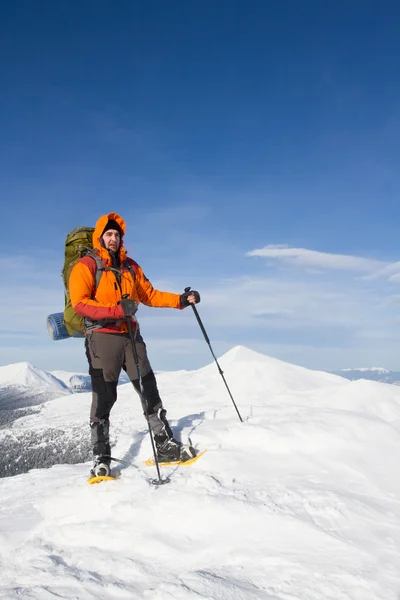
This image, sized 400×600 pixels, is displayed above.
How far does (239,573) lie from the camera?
3490 mm

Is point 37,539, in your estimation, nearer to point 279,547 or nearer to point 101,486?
point 101,486

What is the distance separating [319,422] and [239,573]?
150 inches

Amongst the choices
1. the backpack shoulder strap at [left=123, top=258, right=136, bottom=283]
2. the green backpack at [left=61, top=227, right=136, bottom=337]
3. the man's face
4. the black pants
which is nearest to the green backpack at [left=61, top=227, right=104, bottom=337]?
the green backpack at [left=61, top=227, right=136, bottom=337]

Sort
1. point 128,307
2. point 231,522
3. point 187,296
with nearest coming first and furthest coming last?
point 231,522 < point 128,307 < point 187,296

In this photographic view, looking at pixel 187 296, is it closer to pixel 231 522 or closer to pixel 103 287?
A: pixel 103 287

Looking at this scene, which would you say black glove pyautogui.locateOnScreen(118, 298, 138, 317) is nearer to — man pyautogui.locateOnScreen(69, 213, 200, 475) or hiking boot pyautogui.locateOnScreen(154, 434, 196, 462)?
man pyautogui.locateOnScreen(69, 213, 200, 475)

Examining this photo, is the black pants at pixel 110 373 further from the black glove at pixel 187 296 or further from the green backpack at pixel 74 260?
the black glove at pixel 187 296

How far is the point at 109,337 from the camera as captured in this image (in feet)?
21.2

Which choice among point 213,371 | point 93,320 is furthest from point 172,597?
point 213,371

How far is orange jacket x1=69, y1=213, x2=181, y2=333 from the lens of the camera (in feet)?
20.1

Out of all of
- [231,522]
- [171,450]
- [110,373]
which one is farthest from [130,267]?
[231,522]

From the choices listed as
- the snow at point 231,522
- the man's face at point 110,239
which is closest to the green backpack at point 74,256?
the man's face at point 110,239

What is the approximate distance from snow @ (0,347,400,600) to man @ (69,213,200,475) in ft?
1.86

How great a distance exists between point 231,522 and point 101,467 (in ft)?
7.77
